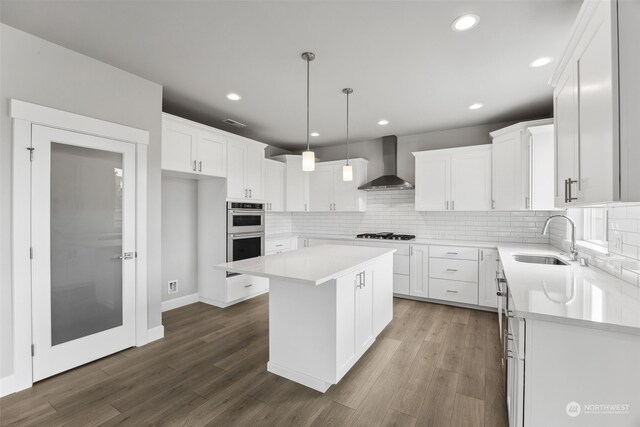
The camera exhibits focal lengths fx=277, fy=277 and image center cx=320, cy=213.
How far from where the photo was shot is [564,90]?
177cm

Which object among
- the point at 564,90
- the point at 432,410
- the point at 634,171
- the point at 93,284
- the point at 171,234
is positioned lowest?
the point at 432,410

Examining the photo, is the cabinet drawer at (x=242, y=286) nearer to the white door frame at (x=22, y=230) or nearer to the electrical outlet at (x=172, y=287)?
the electrical outlet at (x=172, y=287)

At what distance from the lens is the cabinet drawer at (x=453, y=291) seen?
3.87 metres

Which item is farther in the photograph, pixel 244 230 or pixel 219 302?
pixel 244 230

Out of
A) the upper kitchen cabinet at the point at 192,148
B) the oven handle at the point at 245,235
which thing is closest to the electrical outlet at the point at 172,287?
the oven handle at the point at 245,235

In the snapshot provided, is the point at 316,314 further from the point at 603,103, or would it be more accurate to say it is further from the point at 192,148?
the point at 192,148

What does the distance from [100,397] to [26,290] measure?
1006mm

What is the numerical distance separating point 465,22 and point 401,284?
3.46 meters

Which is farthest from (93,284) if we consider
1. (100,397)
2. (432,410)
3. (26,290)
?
(432,410)

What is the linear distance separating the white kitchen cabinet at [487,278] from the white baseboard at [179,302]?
13.5ft

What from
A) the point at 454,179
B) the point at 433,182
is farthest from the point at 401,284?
the point at 454,179

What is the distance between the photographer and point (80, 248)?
8.09 ft

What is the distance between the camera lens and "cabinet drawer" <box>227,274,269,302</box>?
400 centimetres

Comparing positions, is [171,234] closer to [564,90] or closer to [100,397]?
[100,397]
